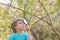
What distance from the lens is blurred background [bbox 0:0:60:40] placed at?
552 cm

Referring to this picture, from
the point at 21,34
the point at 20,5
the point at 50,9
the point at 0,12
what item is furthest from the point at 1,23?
the point at 21,34

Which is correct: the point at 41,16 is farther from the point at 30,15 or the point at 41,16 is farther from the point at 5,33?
the point at 5,33

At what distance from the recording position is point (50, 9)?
5.79m

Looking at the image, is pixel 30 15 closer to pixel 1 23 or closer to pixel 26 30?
pixel 1 23

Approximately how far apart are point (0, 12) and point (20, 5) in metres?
0.48

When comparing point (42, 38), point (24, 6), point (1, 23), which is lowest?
point (42, 38)

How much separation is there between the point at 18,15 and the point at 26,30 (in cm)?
246

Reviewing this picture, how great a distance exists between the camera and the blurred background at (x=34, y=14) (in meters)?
5.52

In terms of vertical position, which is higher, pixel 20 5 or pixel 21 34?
pixel 20 5

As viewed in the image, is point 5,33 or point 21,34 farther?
point 5,33

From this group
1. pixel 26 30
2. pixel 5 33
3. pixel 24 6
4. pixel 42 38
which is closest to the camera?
pixel 26 30

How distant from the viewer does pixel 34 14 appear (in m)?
5.63

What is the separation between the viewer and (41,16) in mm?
5777

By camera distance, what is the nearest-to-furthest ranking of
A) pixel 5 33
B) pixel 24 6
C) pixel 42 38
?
pixel 24 6 < pixel 5 33 < pixel 42 38
